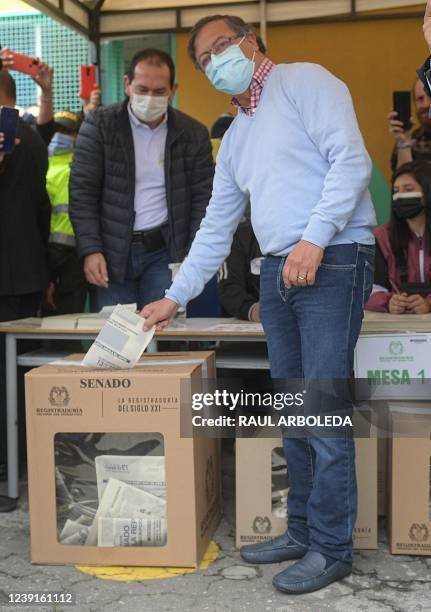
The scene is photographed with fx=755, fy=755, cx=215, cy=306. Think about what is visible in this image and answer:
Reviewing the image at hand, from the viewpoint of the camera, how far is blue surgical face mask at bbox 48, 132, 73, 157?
142 inches

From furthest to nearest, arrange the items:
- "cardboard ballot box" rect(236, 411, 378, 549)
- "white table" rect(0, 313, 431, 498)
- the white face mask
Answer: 1. the white face mask
2. "white table" rect(0, 313, 431, 498)
3. "cardboard ballot box" rect(236, 411, 378, 549)

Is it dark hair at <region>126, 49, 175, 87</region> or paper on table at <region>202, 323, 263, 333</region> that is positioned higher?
dark hair at <region>126, 49, 175, 87</region>

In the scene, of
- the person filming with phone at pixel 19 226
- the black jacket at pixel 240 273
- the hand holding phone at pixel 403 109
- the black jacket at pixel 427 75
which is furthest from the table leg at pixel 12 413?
the hand holding phone at pixel 403 109

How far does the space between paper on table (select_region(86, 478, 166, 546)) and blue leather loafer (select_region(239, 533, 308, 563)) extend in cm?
30

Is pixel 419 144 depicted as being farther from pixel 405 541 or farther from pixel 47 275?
pixel 405 541

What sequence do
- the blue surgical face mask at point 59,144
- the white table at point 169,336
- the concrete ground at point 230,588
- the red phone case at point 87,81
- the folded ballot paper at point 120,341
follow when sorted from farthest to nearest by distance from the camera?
the red phone case at point 87,81, the blue surgical face mask at point 59,144, the white table at point 169,336, the folded ballot paper at point 120,341, the concrete ground at point 230,588

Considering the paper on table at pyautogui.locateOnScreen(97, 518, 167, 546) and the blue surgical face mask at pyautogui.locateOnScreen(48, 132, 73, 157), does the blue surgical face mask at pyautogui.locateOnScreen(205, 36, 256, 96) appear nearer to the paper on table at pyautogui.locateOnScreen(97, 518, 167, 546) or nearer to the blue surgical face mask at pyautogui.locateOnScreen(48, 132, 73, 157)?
the paper on table at pyautogui.locateOnScreen(97, 518, 167, 546)

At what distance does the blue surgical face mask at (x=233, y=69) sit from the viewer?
1.96m

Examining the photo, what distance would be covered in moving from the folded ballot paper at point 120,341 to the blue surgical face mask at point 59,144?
1740mm

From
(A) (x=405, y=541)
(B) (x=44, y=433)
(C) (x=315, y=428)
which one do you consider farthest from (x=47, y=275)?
(A) (x=405, y=541)

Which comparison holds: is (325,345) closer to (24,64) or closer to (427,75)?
(427,75)

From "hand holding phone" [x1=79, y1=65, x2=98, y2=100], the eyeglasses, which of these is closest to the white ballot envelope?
the eyeglasses

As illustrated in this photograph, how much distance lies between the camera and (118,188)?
2.95m

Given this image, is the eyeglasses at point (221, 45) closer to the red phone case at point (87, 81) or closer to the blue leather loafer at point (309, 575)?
the blue leather loafer at point (309, 575)
